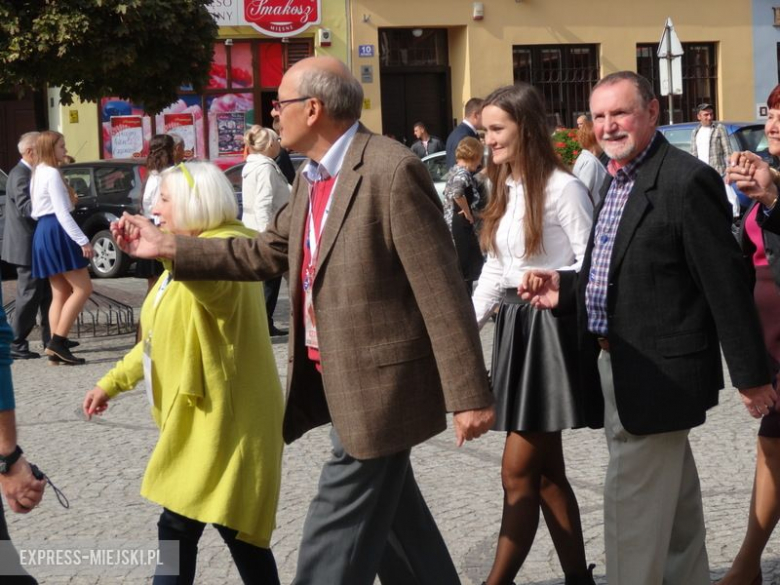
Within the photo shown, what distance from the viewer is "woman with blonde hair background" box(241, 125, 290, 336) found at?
11.3 meters

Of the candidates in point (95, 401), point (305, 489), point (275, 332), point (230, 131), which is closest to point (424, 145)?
point (230, 131)

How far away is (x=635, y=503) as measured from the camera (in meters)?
4.27

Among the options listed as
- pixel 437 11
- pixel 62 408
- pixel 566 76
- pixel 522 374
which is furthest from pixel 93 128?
pixel 522 374

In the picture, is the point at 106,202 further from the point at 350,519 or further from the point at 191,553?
the point at 350,519

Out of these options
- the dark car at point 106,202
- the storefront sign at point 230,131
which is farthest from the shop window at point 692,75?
the dark car at point 106,202

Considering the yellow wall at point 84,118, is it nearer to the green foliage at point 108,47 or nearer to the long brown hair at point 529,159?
the green foliage at point 108,47

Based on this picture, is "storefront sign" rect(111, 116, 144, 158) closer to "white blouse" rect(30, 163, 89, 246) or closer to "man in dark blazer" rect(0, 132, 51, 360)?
"man in dark blazer" rect(0, 132, 51, 360)

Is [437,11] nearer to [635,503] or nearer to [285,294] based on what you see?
[285,294]

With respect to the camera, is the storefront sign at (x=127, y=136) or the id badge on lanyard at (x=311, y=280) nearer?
the id badge on lanyard at (x=311, y=280)

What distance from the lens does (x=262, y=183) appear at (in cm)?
1133

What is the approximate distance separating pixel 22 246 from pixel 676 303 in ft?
27.0

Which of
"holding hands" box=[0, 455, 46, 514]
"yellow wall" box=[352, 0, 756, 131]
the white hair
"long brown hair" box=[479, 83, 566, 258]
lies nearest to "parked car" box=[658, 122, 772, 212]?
"yellow wall" box=[352, 0, 756, 131]

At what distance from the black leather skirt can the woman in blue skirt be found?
6.60 m

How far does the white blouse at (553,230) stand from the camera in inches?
192
